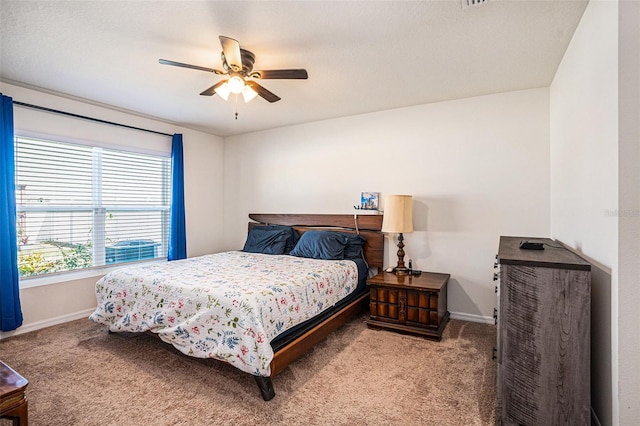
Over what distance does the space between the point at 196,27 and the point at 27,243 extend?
2.90 m

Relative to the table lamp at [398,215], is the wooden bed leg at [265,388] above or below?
below

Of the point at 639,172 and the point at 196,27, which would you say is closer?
the point at 639,172

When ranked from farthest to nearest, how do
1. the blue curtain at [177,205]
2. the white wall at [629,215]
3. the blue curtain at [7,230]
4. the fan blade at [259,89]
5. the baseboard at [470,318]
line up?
the blue curtain at [177,205]
the baseboard at [470,318]
the blue curtain at [7,230]
the fan blade at [259,89]
the white wall at [629,215]

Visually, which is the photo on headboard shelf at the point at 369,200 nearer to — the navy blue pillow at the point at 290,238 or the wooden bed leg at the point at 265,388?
the navy blue pillow at the point at 290,238

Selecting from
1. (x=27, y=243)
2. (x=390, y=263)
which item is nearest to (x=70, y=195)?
(x=27, y=243)

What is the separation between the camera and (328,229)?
4207 millimetres

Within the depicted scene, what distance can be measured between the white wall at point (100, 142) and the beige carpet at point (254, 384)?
41cm

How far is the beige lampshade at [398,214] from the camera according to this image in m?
3.33

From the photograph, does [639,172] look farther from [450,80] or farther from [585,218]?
A: [450,80]

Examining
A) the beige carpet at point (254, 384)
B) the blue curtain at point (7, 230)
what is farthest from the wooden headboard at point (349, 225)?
the blue curtain at point (7, 230)

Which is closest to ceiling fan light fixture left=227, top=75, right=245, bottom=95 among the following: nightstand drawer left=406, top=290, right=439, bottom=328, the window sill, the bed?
the bed

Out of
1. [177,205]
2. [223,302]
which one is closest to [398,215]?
[223,302]

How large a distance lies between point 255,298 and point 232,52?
5.45ft

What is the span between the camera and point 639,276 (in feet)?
4.38
